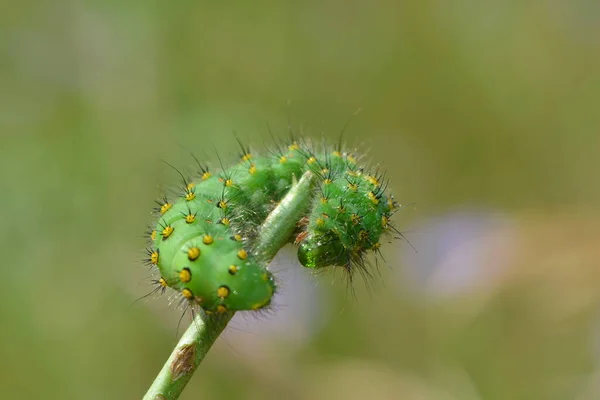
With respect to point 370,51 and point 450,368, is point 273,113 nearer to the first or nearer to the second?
point 370,51

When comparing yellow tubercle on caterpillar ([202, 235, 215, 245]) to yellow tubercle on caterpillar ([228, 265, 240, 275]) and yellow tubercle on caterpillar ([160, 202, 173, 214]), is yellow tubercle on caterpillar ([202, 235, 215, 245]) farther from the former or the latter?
yellow tubercle on caterpillar ([160, 202, 173, 214])

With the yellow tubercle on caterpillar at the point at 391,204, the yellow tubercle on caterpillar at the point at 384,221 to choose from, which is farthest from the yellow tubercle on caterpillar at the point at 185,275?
the yellow tubercle on caterpillar at the point at 391,204

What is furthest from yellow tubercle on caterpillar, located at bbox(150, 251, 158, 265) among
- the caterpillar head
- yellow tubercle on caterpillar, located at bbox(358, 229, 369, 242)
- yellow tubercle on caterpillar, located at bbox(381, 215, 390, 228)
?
yellow tubercle on caterpillar, located at bbox(381, 215, 390, 228)

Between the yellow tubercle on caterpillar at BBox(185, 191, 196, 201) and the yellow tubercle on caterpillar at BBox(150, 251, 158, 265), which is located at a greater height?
the yellow tubercle on caterpillar at BBox(185, 191, 196, 201)

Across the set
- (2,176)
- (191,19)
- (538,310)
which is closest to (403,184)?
(538,310)

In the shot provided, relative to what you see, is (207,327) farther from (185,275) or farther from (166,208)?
(166,208)

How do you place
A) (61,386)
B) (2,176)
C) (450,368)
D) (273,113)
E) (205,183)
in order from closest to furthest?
1. (205,183)
2. (450,368)
3. (61,386)
4. (2,176)
5. (273,113)
